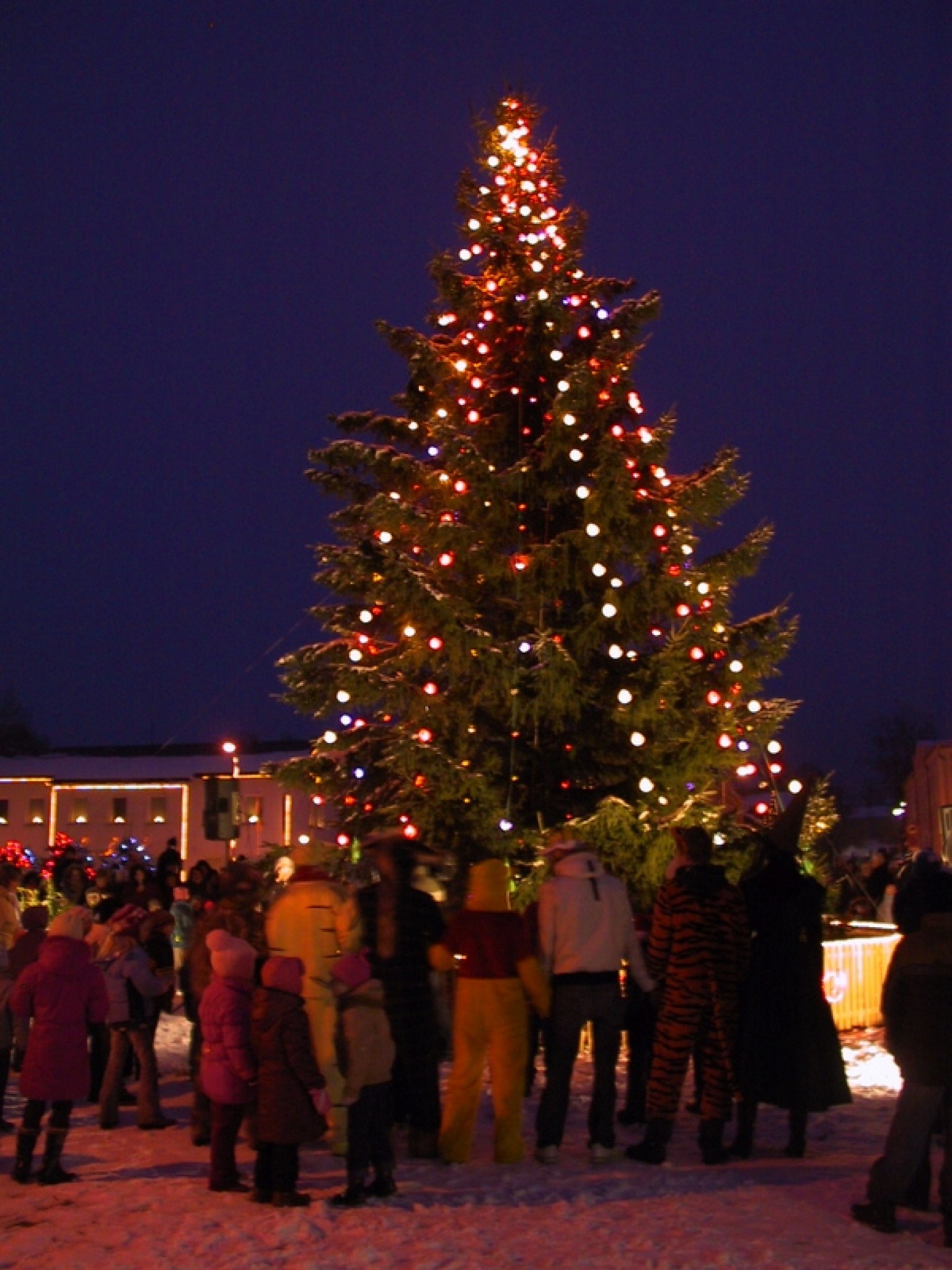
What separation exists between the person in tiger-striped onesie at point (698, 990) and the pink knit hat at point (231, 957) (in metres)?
2.57

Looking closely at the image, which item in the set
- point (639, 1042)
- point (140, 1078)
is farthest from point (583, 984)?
point (140, 1078)

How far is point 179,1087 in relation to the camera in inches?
495

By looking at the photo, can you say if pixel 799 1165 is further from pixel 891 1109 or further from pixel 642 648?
pixel 642 648

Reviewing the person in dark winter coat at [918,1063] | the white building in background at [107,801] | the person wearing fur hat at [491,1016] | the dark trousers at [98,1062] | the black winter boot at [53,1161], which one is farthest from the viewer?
the white building in background at [107,801]

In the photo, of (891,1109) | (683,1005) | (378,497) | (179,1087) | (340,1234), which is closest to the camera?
(340,1234)

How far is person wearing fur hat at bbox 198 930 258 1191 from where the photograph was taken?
307 inches

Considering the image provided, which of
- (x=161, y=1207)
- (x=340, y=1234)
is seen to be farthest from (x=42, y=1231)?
(x=340, y=1234)

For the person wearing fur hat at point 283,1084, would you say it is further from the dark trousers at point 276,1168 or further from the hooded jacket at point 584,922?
the hooded jacket at point 584,922

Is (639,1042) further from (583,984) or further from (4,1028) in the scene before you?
(4,1028)

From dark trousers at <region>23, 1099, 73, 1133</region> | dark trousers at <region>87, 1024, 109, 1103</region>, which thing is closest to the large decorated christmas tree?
dark trousers at <region>87, 1024, 109, 1103</region>

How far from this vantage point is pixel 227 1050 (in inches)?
307

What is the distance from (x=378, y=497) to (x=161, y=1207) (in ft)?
35.8

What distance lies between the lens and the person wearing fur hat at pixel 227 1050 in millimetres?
7789

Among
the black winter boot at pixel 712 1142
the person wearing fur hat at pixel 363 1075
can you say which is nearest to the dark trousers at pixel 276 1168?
the person wearing fur hat at pixel 363 1075
